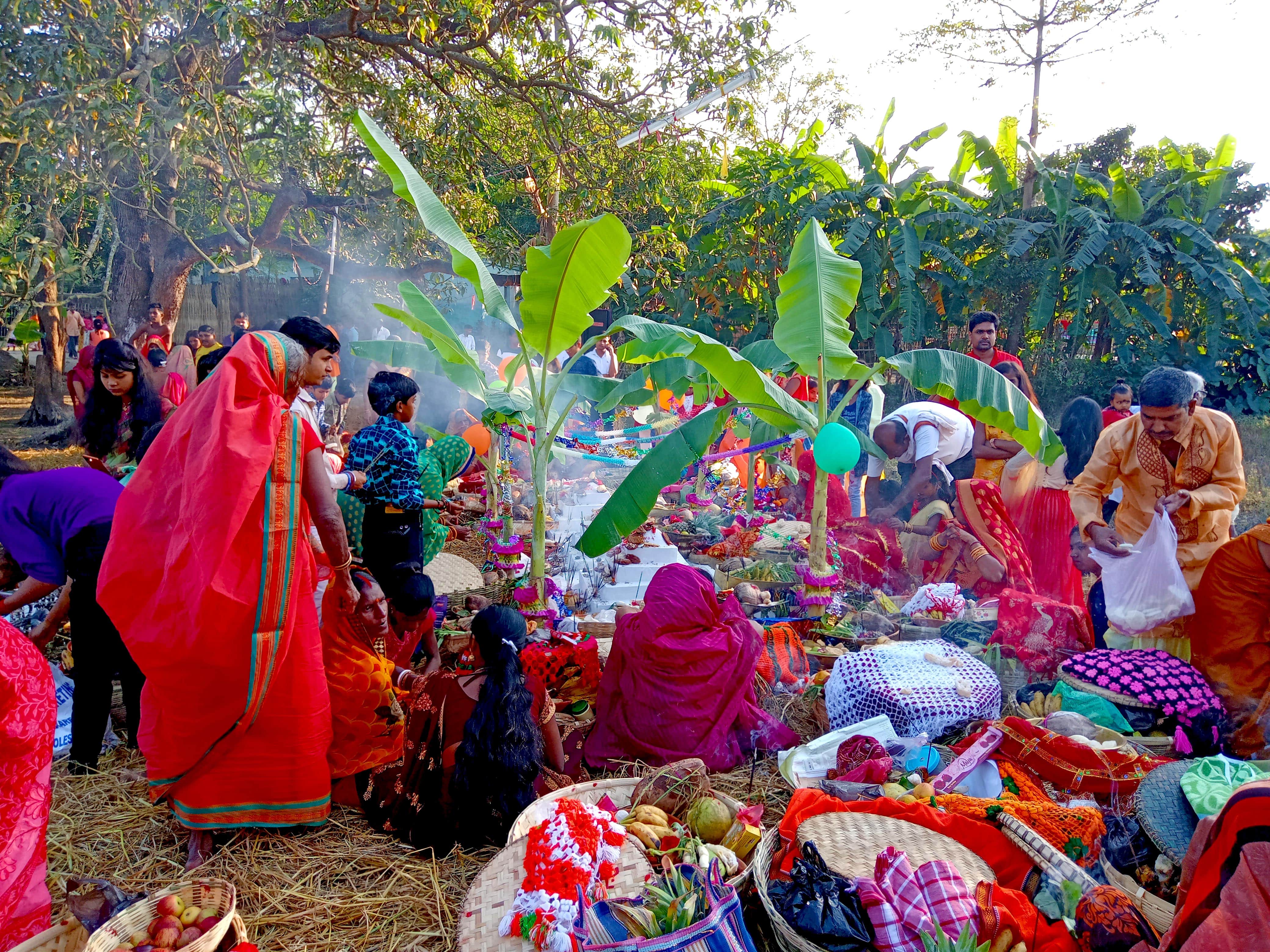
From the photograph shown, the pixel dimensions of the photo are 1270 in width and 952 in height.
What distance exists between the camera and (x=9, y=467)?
10.8 feet

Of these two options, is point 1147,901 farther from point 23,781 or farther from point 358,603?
point 23,781

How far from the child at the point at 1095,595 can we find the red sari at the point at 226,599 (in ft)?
13.2

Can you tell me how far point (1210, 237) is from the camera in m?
10.3

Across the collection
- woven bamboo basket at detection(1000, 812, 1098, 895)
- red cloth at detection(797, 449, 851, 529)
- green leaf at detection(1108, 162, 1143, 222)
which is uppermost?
green leaf at detection(1108, 162, 1143, 222)

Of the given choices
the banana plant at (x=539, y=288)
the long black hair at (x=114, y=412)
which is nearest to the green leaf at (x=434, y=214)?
the banana plant at (x=539, y=288)

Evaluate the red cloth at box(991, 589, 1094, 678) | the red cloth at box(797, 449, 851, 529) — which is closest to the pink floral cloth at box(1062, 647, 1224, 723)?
the red cloth at box(991, 589, 1094, 678)

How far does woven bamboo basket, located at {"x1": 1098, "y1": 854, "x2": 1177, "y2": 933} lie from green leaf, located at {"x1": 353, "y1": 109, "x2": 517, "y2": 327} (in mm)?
3874

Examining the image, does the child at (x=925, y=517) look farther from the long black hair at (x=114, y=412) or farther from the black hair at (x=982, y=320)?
the long black hair at (x=114, y=412)

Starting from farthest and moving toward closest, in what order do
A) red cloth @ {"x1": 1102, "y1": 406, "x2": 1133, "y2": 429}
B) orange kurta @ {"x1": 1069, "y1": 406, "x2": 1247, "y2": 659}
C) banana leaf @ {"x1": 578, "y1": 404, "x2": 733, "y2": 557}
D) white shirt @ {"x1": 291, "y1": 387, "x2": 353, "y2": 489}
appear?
red cloth @ {"x1": 1102, "y1": 406, "x2": 1133, "y2": 429}
banana leaf @ {"x1": 578, "y1": 404, "x2": 733, "y2": 557}
orange kurta @ {"x1": 1069, "y1": 406, "x2": 1247, "y2": 659}
white shirt @ {"x1": 291, "y1": 387, "x2": 353, "y2": 489}

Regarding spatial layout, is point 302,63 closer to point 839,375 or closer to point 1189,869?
point 839,375

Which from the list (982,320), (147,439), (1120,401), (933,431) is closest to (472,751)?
(147,439)

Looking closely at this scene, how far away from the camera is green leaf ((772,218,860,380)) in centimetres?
476

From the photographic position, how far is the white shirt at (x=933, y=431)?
5.46 metres

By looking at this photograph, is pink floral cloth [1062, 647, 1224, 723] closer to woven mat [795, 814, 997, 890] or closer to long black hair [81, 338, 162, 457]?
woven mat [795, 814, 997, 890]
